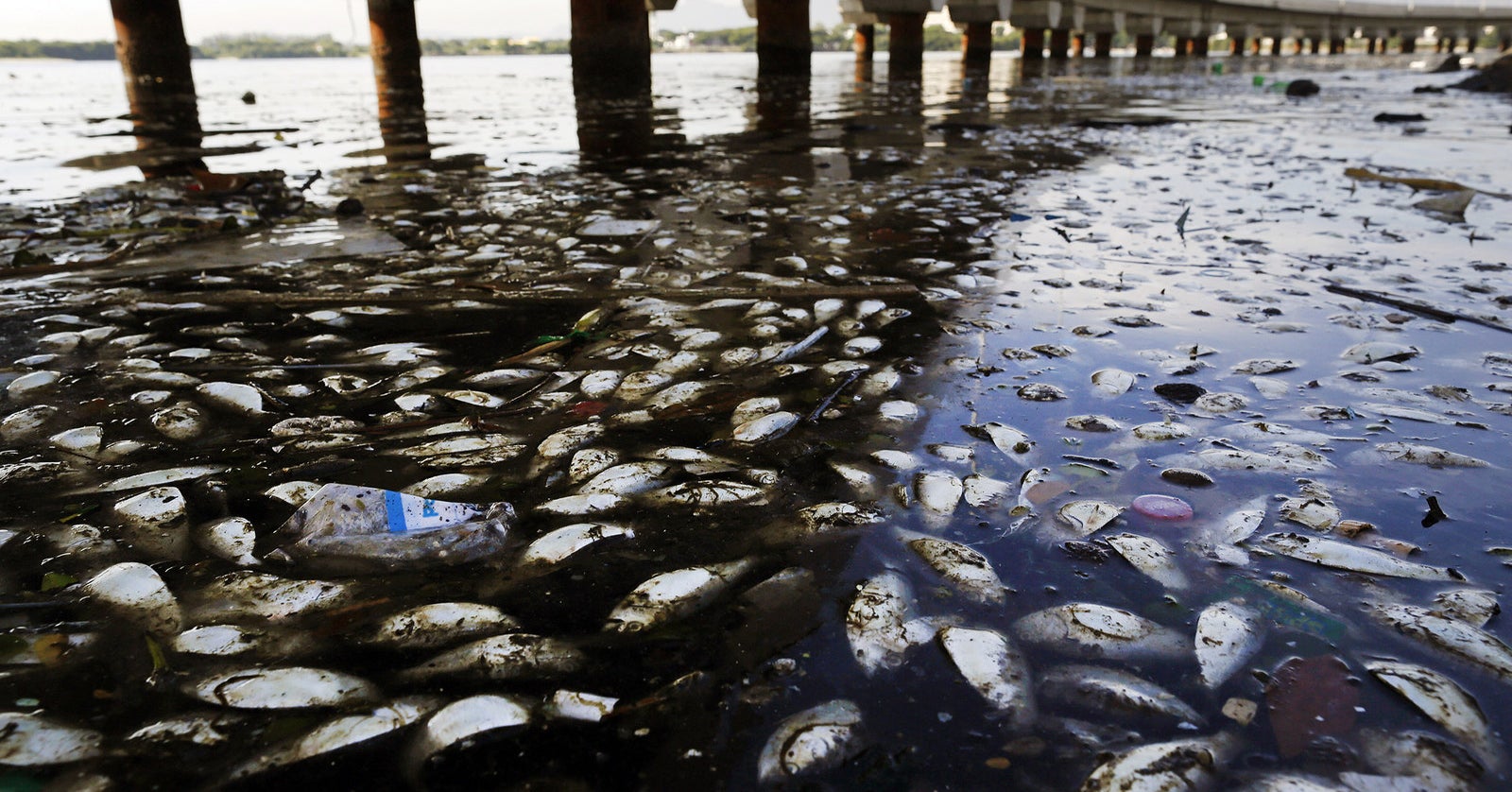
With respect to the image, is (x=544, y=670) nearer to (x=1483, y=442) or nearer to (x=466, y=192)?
(x=1483, y=442)

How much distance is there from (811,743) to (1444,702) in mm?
914

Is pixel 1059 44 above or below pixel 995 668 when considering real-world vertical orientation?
above

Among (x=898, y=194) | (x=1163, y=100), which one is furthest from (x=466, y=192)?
(x=1163, y=100)

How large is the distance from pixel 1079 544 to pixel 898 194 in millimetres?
4172

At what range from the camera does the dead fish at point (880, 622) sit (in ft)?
4.55

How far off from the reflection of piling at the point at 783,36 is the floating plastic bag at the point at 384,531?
20.7 meters

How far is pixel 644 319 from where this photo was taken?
3102 millimetres

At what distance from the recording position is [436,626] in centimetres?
146

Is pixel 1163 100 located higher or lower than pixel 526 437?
higher

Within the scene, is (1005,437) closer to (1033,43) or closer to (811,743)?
(811,743)

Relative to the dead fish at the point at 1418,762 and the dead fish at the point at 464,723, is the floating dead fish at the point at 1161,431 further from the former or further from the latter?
the dead fish at the point at 464,723

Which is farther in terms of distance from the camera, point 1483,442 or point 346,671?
point 1483,442

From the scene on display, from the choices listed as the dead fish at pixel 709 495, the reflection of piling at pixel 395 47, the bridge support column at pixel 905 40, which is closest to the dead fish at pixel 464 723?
the dead fish at pixel 709 495

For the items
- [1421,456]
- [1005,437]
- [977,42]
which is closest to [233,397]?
[1005,437]
